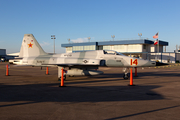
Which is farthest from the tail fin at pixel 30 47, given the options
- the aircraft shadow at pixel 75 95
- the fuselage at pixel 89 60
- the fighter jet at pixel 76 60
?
the aircraft shadow at pixel 75 95

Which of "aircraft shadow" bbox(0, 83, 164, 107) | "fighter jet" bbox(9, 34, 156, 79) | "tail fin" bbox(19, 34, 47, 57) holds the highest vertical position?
"tail fin" bbox(19, 34, 47, 57)

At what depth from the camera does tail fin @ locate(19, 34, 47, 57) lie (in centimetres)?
1692

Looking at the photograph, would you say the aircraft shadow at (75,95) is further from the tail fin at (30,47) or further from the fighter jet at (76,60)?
the tail fin at (30,47)

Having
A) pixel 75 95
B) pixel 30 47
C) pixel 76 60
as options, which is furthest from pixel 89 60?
pixel 75 95

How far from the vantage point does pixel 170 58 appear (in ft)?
196

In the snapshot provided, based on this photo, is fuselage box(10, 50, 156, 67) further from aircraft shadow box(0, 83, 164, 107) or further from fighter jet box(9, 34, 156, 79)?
aircraft shadow box(0, 83, 164, 107)

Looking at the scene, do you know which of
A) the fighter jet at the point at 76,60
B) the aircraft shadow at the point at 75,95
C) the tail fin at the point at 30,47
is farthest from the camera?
the tail fin at the point at 30,47

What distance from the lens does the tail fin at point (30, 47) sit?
16.9 metres

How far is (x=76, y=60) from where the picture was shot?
50.4 feet

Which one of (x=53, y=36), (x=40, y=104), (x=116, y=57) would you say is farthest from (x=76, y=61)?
(x=53, y=36)

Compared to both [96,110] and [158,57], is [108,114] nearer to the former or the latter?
[96,110]

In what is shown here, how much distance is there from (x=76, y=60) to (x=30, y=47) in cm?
523

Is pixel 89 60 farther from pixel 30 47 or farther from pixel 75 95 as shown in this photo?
pixel 75 95

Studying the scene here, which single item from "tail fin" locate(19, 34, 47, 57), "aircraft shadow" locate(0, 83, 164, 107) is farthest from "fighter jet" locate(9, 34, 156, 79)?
"aircraft shadow" locate(0, 83, 164, 107)
